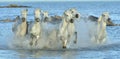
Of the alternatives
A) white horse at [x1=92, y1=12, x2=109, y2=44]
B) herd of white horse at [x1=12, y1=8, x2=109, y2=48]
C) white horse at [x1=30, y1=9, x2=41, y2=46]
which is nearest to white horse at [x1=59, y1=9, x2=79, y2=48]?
herd of white horse at [x1=12, y1=8, x2=109, y2=48]

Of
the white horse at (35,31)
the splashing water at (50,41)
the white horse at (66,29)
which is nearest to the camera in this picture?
the white horse at (66,29)

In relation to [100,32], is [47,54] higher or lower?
lower

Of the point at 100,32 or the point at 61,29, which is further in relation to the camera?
the point at 100,32

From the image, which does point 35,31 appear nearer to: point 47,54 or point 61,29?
point 61,29

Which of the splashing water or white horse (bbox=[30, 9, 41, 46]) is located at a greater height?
white horse (bbox=[30, 9, 41, 46])

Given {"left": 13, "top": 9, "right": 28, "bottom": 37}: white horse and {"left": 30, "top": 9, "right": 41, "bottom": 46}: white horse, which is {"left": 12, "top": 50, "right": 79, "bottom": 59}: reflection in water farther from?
{"left": 13, "top": 9, "right": 28, "bottom": 37}: white horse

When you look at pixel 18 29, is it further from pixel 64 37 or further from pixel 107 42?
pixel 107 42

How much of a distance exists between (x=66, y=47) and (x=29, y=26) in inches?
93.6

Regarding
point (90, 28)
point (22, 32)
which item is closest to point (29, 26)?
point (22, 32)

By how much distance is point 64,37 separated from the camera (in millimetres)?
24062

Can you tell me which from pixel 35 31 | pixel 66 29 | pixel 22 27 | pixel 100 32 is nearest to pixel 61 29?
pixel 66 29

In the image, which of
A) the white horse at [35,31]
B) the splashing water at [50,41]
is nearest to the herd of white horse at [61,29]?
the white horse at [35,31]

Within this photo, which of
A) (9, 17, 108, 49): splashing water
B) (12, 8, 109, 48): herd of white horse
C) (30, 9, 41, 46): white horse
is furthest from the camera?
(9, 17, 108, 49): splashing water

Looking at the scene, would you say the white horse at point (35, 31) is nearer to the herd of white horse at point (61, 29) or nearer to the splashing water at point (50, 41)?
→ the herd of white horse at point (61, 29)
